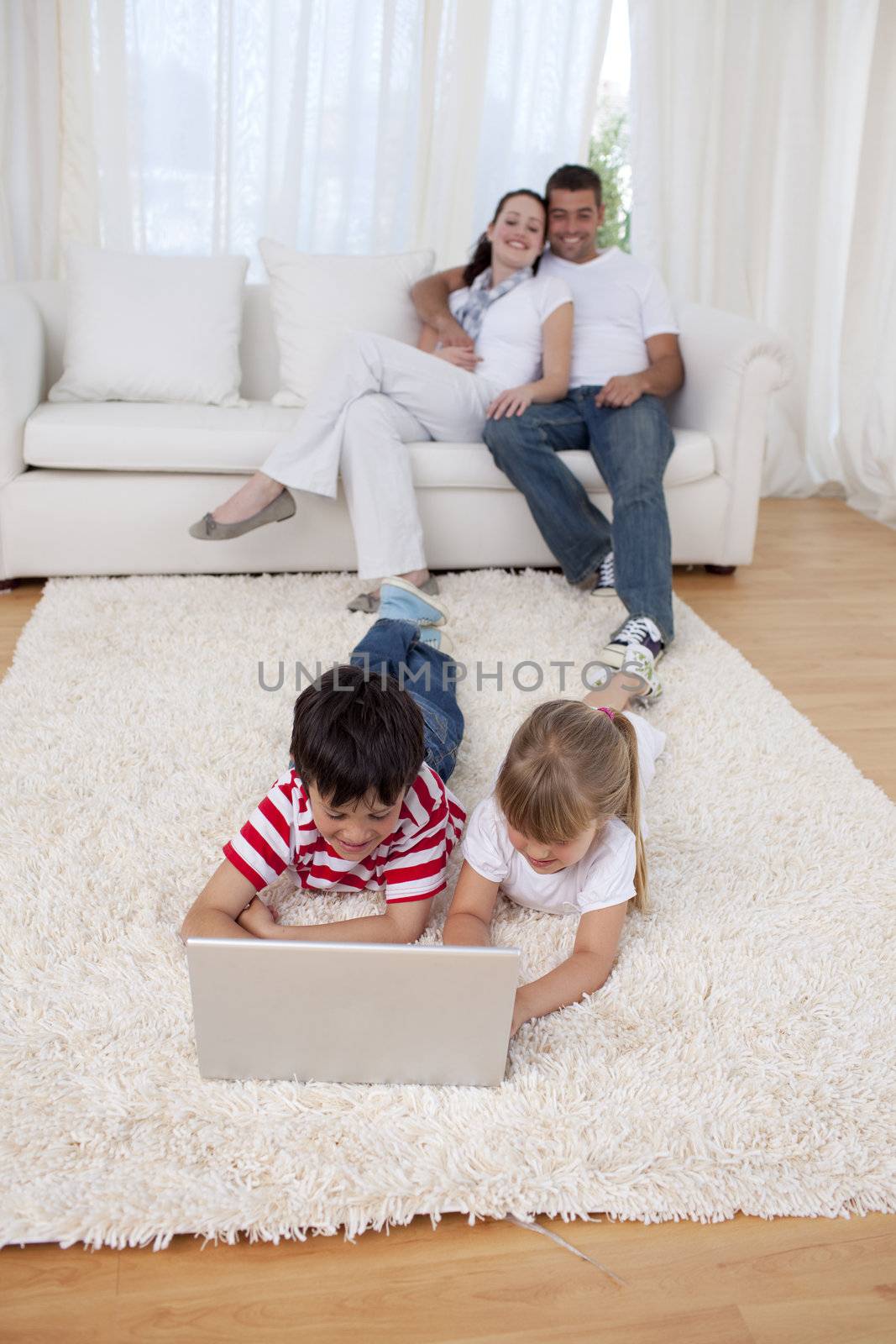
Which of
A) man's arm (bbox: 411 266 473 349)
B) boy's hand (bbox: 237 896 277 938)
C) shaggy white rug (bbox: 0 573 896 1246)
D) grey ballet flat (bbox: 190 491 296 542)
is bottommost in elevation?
shaggy white rug (bbox: 0 573 896 1246)

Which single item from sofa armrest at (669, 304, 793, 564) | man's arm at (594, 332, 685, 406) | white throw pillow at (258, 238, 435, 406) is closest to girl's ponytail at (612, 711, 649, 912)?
man's arm at (594, 332, 685, 406)

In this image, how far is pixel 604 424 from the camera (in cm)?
272

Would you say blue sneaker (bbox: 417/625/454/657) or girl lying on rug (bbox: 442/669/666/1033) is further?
blue sneaker (bbox: 417/625/454/657)

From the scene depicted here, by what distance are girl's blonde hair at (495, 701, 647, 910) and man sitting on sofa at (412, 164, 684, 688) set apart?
3.09 feet

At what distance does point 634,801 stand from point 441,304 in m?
1.99

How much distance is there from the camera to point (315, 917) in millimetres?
1463

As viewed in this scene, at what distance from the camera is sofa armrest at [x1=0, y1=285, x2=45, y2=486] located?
8.44 feet

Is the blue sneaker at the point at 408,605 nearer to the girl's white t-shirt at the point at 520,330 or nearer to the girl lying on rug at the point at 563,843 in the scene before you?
the girl's white t-shirt at the point at 520,330

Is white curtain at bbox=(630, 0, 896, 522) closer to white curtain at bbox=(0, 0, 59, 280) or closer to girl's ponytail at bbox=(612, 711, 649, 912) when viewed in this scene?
white curtain at bbox=(0, 0, 59, 280)

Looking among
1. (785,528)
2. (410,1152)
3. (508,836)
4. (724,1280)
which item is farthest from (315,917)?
(785,528)

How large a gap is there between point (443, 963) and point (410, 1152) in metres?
0.21

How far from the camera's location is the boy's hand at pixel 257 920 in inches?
53.0

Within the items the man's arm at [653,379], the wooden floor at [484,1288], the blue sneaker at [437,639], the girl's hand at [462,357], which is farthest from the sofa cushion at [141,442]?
the wooden floor at [484,1288]

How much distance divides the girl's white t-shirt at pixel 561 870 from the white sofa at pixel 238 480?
1457 mm
